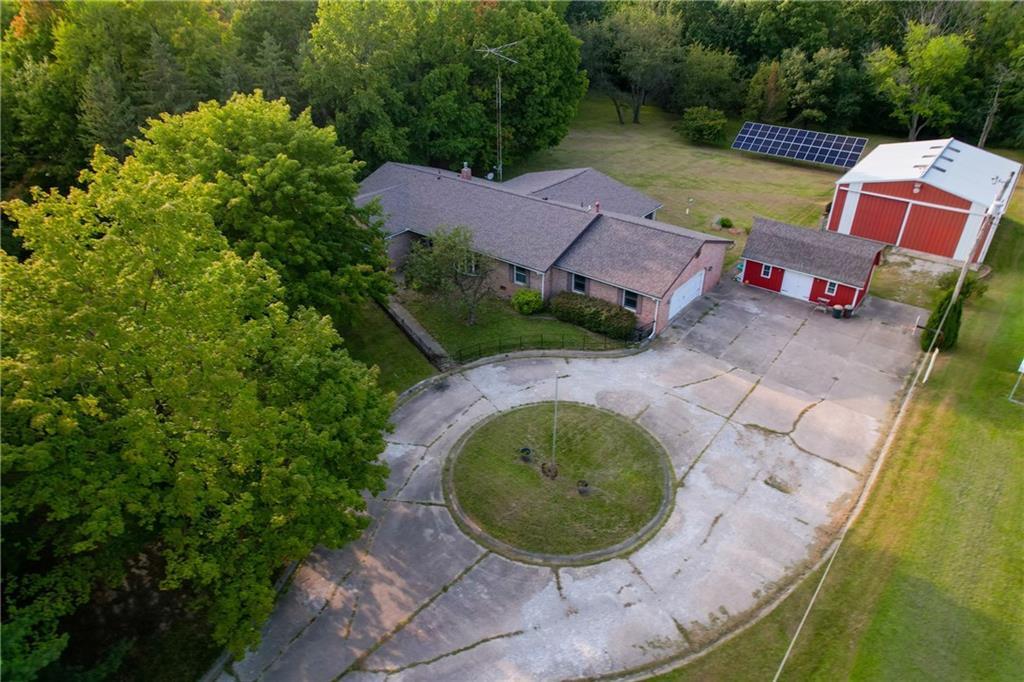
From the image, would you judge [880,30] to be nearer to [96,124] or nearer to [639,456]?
[639,456]

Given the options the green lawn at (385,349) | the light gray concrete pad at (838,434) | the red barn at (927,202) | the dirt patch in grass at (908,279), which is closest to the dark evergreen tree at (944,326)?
the dirt patch in grass at (908,279)

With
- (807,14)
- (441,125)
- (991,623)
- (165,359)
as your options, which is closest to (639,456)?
(991,623)

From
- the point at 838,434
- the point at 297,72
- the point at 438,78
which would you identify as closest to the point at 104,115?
the point at 297,72

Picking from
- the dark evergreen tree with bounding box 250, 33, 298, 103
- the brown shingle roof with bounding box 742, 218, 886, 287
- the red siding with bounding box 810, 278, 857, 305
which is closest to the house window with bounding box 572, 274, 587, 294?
the brown shingle roof with bounding box 742, 218, 886, 287

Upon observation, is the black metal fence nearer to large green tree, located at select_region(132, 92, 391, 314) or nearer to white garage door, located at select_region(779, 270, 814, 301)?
large green tree, located at select_region(132, 92, 391, 314)

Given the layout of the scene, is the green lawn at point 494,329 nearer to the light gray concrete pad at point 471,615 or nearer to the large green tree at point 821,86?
the light gray concrete pad at point 471,615

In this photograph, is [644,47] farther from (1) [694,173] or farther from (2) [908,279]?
(2) [908,279]
